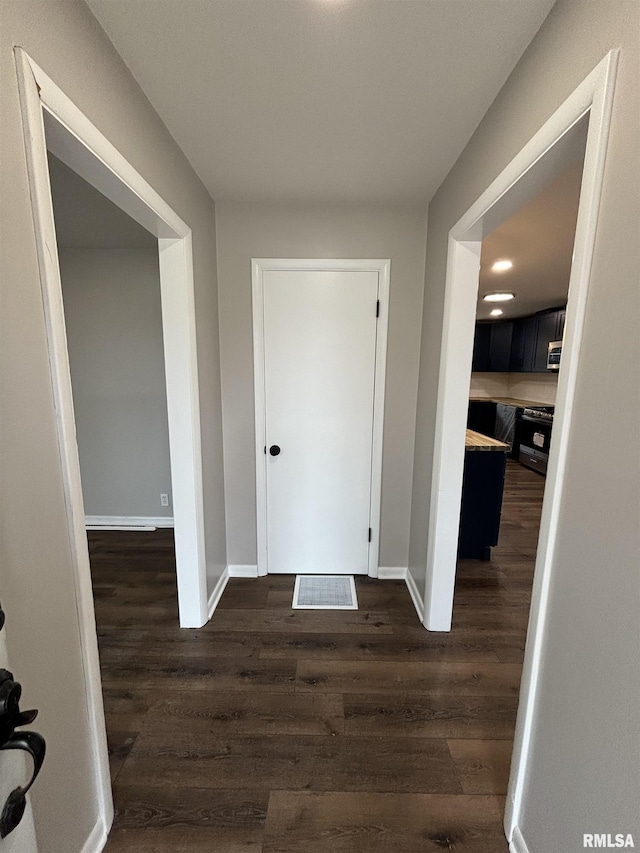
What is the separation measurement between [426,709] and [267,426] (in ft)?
5.57

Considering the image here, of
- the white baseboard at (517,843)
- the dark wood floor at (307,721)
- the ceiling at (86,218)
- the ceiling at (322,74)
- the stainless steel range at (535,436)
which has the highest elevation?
the ceiling at (322,74)

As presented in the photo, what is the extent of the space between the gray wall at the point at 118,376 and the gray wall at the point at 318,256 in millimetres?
1117

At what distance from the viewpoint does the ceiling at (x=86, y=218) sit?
5.98ft

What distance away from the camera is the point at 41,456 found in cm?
87

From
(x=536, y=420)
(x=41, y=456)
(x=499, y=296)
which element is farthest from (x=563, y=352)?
(x=536, y=420)

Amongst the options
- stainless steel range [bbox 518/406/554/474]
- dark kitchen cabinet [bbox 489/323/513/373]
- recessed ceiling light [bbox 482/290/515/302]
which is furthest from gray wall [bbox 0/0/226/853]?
dark kitchen cabinet [bbox 489/323/513/373]

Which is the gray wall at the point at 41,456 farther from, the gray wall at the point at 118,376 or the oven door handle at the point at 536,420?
the oven door handle at the point at 536,420

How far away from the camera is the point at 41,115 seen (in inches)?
33.2

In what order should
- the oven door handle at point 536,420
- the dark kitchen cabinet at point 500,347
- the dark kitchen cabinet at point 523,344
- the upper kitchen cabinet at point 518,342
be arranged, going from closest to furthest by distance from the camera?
the oven door handle at point 536,420
the upper kitchen cabinet at point 518,342
the dark kitchen cabinet at point 523,344
the dark kitchen cabinet at point 500,347

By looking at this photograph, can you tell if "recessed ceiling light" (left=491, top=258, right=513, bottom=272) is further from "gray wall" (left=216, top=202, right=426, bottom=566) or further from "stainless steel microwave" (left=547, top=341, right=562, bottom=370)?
"stainless steel microwave" (left=547, top=341, right=562, bottom=370)

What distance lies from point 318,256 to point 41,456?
6.09ft

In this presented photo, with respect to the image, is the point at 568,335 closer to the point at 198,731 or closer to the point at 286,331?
the point at 286,331

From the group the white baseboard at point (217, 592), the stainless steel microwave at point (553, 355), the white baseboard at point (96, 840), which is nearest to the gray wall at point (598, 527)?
the white baseboard at point (96, 840)

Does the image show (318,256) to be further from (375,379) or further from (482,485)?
(482,485)
